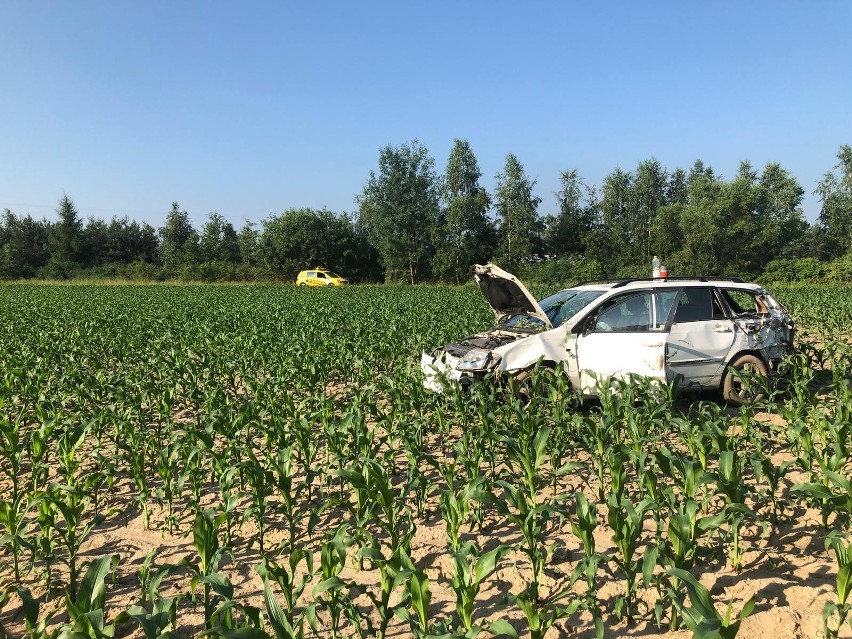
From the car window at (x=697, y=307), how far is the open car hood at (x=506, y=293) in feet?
5.73

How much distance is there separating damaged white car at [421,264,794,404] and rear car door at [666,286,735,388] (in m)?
0.01

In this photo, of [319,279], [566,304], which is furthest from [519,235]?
[566,304]

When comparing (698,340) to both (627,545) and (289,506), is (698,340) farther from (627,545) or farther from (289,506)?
(289,506)

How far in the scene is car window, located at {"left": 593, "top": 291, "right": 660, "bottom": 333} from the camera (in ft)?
23.2

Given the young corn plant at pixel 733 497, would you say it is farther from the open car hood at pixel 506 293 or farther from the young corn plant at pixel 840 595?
the open car hood at pixel 506 293

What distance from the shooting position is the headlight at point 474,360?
6.80 meters

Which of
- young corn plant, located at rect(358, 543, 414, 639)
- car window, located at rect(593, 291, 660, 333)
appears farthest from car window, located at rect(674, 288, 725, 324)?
young corn plant, located at rect(358, 543, 414, 639)

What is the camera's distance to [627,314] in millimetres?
7164

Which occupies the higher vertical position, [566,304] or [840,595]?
[566,304]

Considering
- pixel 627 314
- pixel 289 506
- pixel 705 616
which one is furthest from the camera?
pixel 627 314

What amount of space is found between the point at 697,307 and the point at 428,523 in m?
4.95

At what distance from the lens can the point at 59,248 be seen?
197ft

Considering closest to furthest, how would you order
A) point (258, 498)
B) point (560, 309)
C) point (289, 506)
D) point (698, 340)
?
point (289, 506) → point (258, 498) → point (698, 340) → point (560, 309)

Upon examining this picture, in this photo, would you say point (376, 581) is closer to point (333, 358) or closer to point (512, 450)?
point (512, 450)
